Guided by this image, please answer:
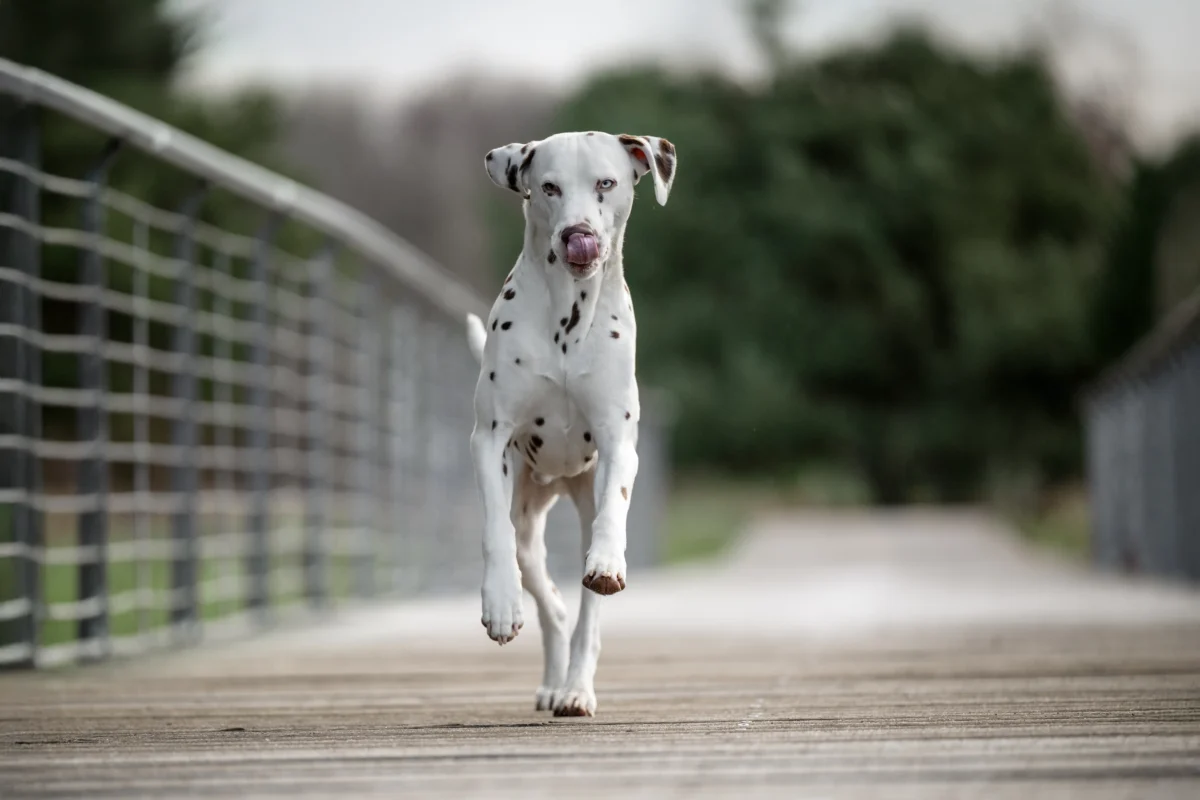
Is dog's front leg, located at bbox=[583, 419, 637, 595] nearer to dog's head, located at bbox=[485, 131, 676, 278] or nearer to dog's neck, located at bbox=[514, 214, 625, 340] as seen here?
dog's neck, located at bbox=[514, 214, 625, 340]

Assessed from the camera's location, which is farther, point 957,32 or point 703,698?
point 957,32

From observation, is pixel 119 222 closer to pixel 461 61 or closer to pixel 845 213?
pixel 461 61

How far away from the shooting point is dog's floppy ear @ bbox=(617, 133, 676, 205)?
11.3 ft

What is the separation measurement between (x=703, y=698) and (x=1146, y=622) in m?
2.91

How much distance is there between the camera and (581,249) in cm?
324

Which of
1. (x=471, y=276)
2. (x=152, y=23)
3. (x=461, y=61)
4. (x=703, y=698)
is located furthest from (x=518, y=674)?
(x=471, y=276)

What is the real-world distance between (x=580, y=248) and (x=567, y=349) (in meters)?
0.24

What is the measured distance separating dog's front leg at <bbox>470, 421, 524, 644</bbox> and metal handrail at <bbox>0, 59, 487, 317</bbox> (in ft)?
5.08

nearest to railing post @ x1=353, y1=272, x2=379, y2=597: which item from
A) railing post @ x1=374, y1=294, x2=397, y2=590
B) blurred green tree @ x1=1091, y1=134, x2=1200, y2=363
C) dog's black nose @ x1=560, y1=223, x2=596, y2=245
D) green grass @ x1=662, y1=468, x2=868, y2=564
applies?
railing post @ x1=374, y1=294, x2=397, y2=590

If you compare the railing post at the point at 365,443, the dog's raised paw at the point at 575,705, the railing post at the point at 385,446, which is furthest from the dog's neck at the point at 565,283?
the railing post at the point at 385,446

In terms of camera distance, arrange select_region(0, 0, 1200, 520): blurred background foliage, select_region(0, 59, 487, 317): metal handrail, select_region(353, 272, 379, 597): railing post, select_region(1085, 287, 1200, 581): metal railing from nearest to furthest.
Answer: select_region(0, 59, 487, 317): metal handrail
select_region(353, 272, 379, 597): railing post
select_region(1085, 287, 1200, 581): metal railing
select_region(0, 0, 1200, 520): blurred background foliage

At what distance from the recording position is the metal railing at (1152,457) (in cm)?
863

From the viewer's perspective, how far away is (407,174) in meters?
34.8

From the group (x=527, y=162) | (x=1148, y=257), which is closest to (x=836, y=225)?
(x=1148, y=257)
